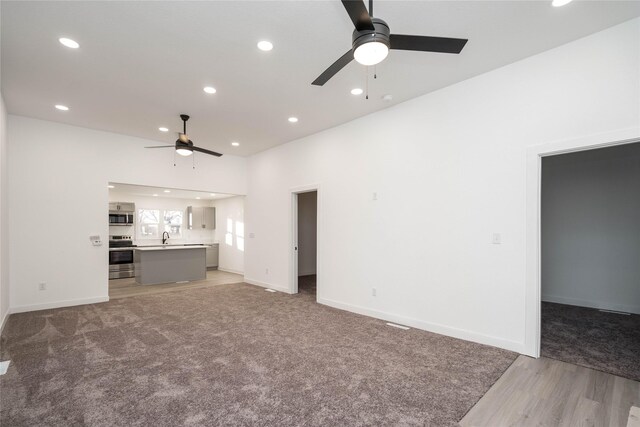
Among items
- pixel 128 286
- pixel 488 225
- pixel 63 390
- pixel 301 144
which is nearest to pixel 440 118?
pixel 488 225

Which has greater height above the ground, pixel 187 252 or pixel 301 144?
pixel 301 144

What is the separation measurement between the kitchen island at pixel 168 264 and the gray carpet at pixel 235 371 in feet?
8.62

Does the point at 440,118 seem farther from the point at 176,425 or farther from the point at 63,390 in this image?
the point at 63,390

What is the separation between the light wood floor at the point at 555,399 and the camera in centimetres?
215

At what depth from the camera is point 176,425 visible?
2.07 meters

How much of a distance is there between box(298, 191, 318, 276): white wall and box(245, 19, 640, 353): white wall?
3105mm

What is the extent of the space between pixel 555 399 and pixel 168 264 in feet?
25.1

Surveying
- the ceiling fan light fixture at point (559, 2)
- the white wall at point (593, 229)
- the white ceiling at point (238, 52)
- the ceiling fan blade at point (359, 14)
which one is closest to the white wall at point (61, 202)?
the white ceiling at point (238, 52)

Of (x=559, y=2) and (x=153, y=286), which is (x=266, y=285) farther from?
(x=559, y=2)

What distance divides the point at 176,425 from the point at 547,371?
10.4 feet

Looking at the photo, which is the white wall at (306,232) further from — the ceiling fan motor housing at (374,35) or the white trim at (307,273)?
the ceiling fan motor housing at (374,35)

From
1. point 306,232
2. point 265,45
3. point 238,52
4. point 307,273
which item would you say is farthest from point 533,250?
point 307,273

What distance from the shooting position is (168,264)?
299 inches

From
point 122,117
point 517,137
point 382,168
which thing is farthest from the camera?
point 122,117
